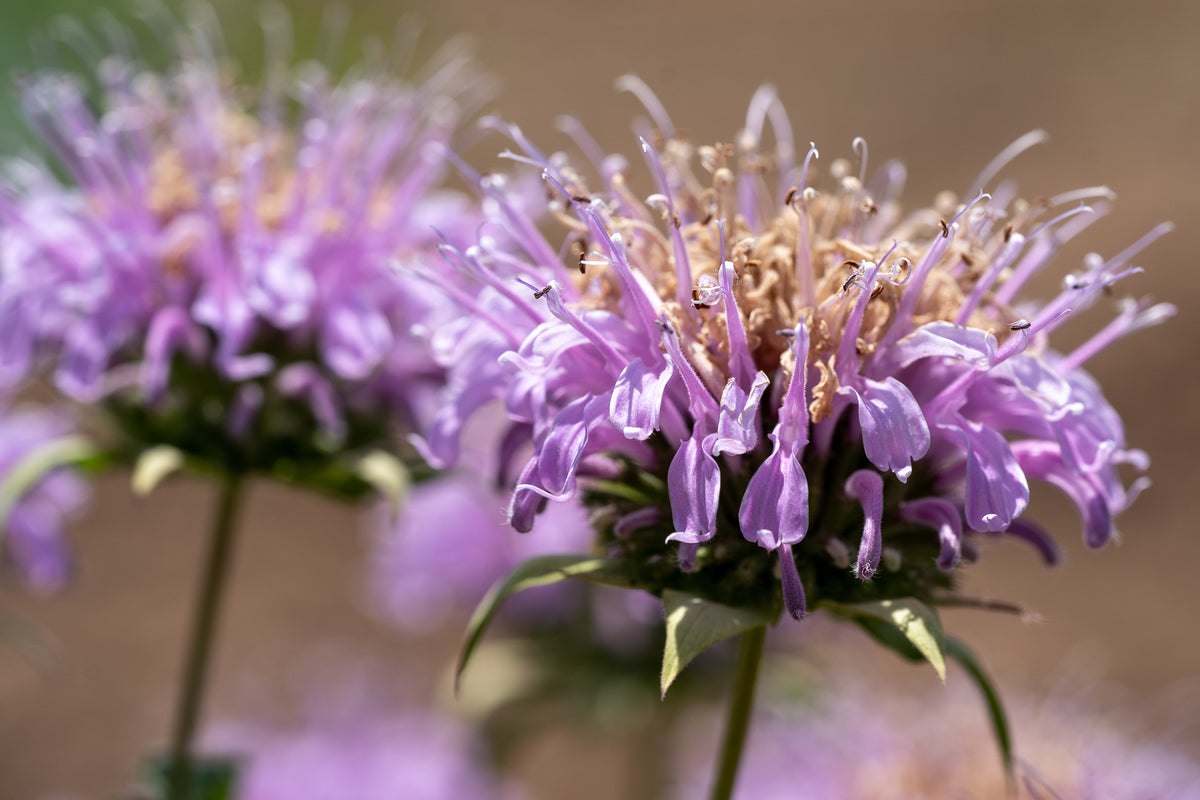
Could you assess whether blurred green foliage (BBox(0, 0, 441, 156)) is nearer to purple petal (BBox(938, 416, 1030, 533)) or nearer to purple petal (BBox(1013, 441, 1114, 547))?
purple petal (BBox(1013, 441, 1114, 547))

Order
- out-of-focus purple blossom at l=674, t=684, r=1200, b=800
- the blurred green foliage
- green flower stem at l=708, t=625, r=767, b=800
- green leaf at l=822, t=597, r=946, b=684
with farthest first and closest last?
1. the blurred green foliage
2. out-of-focus purple blossom at l=674, t=684, r=1200, b=800
3. green flower stem at l=708, t=625, r=767, b=800
4. green leaf at l=822, t=597, r=946, b=684

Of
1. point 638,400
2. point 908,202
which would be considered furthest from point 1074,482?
point 908,202

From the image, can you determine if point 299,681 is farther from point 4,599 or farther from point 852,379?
point 4,599

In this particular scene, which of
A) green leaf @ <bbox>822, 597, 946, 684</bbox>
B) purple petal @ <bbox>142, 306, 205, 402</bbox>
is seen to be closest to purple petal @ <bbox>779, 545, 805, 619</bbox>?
green leaf @ <bbox>822, 597, 946, 684</bbox>

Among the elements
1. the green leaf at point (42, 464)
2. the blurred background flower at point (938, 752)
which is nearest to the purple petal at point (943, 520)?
the blurred background flower at point (938, 752)

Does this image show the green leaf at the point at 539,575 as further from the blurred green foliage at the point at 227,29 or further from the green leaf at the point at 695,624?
the blurred green foliage at the point at 227,29

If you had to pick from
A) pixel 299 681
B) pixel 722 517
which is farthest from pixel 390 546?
pixel 722 517

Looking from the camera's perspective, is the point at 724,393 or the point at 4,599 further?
the point at 4,599
